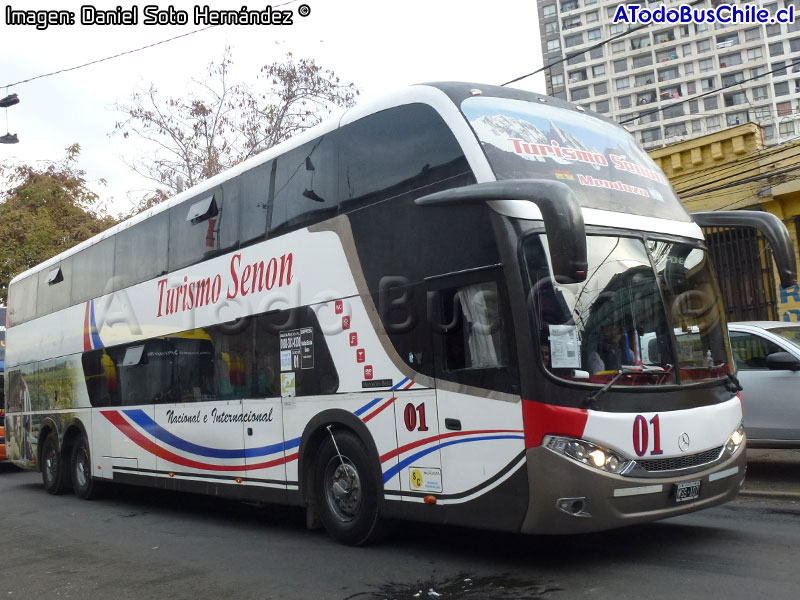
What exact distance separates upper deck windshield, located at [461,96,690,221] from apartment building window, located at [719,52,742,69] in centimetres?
8643

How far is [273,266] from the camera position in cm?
897

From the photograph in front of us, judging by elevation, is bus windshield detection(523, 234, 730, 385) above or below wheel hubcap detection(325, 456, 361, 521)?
above

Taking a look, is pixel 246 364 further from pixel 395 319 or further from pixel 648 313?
pixel 648 313

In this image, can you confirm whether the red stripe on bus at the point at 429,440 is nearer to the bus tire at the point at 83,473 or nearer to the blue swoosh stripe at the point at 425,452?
the blue swoosh stripe at the point at 425,452

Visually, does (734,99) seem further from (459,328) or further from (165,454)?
(459,328)

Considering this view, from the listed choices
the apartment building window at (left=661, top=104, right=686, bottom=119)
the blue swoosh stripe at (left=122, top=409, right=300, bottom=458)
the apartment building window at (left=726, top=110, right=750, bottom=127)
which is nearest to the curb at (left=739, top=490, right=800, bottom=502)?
the blue swoosh stripe at (left=122, top=409, right=300, bottom=458)

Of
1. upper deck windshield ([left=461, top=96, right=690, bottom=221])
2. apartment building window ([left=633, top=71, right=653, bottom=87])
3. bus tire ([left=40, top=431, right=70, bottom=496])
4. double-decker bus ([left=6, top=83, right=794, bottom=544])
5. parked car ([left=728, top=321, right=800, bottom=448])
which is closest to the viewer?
double-decker bus ([left=6, top=83, right=794, bottom=544])

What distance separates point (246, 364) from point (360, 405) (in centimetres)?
214

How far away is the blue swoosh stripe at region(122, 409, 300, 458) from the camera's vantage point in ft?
29.0

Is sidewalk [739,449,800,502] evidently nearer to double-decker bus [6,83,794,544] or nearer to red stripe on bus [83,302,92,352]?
double-decker bus [6,83,794,544]

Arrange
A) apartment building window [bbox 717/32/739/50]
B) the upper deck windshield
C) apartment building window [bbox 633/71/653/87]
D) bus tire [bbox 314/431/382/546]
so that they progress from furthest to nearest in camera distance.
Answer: apartment building window [bbox 633/71/653/87] < apartment building window [bbox 717/32/739/50] < bus tire [bbox 314/431/382/546] < the upper deck windshield

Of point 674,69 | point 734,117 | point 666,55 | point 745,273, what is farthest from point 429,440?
point 666,55

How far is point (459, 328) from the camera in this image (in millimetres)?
6789

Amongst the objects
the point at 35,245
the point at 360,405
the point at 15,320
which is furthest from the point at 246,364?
the point at 35,245
